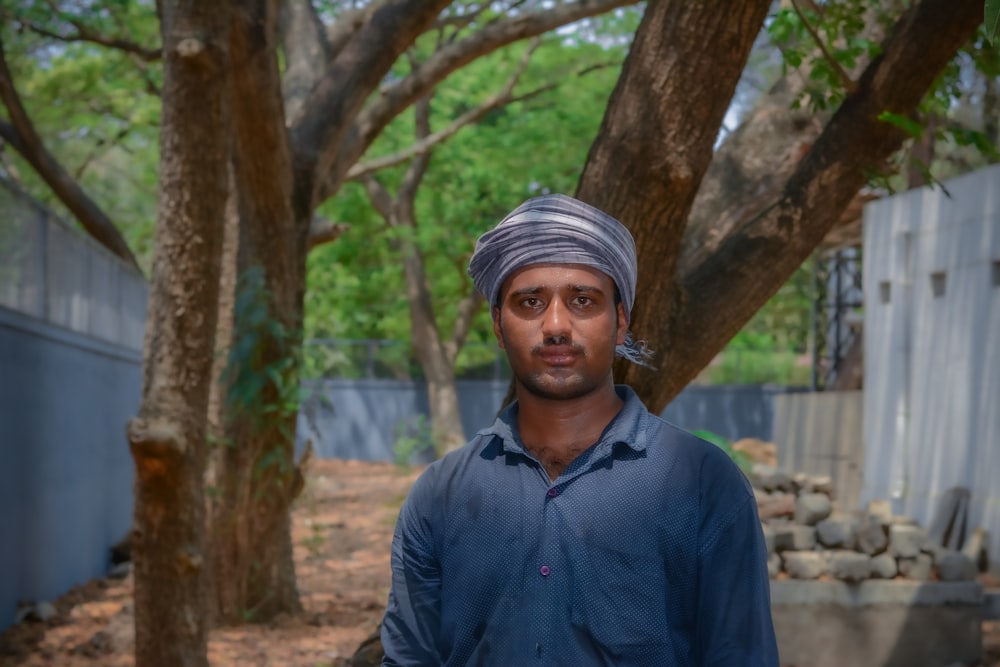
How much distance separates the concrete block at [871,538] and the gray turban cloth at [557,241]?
6.19 m

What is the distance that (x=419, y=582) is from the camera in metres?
2.59

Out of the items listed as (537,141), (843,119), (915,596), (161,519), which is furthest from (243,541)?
(537,141)

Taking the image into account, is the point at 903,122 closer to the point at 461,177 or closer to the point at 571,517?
the point at 571,517

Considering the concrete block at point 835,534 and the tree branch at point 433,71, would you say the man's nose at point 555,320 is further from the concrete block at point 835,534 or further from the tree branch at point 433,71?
the concrete block at point 835,534

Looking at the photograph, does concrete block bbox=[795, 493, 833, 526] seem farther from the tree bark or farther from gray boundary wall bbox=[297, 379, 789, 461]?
gray boundary wall bbox=[297, 379, 789, 461]

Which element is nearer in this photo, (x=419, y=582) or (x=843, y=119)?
(x=419, y=582)

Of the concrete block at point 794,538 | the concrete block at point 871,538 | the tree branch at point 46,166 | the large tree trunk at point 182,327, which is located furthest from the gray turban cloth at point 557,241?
the tree branch at point 46,166

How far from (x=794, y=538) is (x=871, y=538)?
1.53ft

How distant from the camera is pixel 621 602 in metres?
2.40

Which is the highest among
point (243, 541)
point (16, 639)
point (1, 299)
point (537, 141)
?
point (537, 141)

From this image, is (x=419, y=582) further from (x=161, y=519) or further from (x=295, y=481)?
(x=295, y=481)

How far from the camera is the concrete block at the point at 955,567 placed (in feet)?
27.2

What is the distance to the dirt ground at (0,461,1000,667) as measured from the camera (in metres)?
7.85

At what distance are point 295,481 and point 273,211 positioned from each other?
1.86 metres
